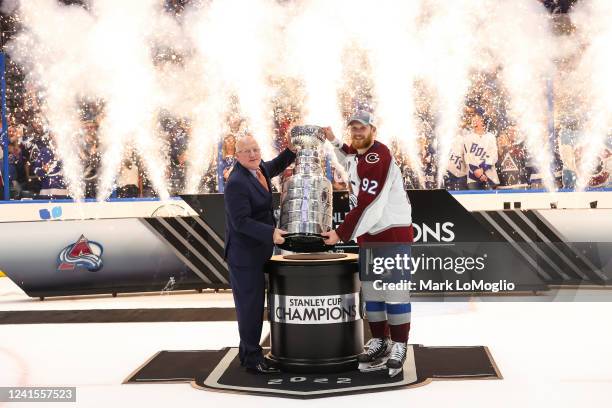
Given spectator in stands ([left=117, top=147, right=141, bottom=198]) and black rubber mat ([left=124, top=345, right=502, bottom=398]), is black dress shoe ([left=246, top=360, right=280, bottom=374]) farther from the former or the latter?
spectator in stands ([left=117, top=147, right=141, bottom=198])

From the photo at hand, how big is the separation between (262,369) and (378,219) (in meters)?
0.99

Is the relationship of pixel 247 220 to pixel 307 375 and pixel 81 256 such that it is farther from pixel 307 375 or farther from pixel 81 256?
pixel 81 256

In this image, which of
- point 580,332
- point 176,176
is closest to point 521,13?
Result: point 176,176

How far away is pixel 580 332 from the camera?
491cm

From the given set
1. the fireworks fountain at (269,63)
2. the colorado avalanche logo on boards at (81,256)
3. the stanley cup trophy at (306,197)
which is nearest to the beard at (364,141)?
the stanley cup trophy at (306,197)

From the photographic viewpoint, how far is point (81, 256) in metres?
6.84

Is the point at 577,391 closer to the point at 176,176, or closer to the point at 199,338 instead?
the point at 199,338

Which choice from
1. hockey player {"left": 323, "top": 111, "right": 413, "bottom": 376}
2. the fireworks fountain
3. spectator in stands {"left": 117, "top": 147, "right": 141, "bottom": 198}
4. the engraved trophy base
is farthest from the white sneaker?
spectator in stands {"left": 117, "top": 147, "right": 141, "bottom": 198}

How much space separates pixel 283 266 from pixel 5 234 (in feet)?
13.4

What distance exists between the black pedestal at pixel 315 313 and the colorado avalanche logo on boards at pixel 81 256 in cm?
354

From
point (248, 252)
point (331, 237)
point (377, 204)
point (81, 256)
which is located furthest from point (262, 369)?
point (81, 256)

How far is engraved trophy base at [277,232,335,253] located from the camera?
375 centimetres

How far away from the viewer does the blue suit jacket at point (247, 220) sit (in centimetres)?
371

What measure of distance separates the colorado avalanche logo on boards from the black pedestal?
354cm
